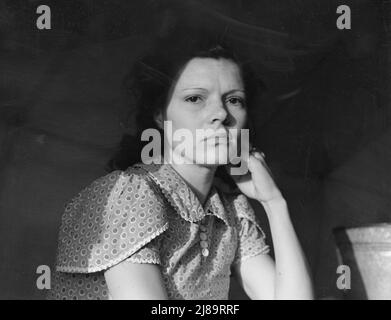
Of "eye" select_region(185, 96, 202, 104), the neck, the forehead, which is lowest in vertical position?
the neck

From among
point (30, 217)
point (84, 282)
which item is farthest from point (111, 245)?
point (30, 217)

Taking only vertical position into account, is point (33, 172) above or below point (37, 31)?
below

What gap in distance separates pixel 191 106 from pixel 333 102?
53 cm

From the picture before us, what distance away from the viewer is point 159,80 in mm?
1628

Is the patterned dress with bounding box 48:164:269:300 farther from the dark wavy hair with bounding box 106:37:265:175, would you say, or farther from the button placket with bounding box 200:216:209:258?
the dark wavy hair with bounding box 106:37:265:175

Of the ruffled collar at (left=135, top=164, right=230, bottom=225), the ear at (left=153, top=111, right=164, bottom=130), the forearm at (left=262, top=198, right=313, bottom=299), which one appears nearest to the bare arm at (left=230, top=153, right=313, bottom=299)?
the forearm at (left=262, top=198, right=313, bottom=299)

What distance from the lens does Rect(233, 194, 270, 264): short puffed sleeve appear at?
5.55ft

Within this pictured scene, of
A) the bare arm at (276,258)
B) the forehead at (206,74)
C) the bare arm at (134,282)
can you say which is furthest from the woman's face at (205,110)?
the bare arm at (134,282)

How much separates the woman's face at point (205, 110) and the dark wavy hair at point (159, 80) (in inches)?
0.9

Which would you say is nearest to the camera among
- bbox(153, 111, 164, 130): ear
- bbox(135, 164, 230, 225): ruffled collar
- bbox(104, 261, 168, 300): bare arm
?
bbox(104, 261, 168, 300): bare arm

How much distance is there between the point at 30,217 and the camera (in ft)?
5.70

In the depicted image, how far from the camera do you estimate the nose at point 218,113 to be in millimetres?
1561

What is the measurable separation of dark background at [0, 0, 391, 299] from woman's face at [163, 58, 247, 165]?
0.15 m
